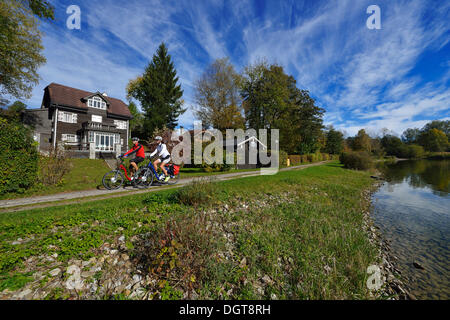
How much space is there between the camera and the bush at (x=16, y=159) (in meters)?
6.95

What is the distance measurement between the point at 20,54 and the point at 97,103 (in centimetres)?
1047

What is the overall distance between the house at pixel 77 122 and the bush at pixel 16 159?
49.1ft

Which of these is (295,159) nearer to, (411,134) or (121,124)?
(121,124)

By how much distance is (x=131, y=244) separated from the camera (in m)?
3.55

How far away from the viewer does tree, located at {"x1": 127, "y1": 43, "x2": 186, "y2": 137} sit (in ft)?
110

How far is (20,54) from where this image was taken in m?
16.2

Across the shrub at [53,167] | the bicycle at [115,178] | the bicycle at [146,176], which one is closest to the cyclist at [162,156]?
the bicycle at [146,176]

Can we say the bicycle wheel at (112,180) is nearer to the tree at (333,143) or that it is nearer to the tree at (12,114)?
the tree at (12,114)

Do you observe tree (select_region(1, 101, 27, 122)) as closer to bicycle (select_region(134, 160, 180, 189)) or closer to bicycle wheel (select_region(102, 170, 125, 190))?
bicycle wheel (select_region(102, 170, 125, 190))

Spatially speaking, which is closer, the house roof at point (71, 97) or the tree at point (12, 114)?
the tree at point (12, 114)

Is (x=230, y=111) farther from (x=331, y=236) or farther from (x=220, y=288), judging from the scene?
(x=220, y=288)

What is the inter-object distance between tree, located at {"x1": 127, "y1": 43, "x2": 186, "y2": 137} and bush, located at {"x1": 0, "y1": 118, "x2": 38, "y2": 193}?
25.9m

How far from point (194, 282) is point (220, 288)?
442 millimetres
